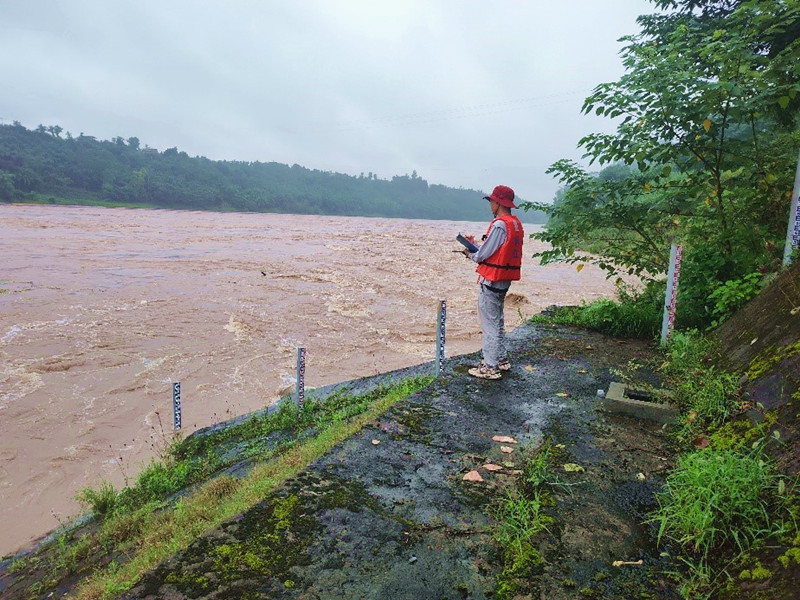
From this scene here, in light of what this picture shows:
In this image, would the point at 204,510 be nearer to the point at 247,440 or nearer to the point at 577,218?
the point at 247,440

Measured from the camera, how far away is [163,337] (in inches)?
487

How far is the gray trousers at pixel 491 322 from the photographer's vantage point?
5.32 meters

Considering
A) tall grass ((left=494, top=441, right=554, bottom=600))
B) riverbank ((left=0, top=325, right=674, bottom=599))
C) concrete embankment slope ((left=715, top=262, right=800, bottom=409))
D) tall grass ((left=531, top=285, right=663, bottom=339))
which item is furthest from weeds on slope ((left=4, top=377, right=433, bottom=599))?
tall grass ((left=531, top=285, right=663, bottom=339))

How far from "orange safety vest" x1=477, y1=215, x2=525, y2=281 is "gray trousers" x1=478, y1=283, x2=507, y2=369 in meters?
0.24

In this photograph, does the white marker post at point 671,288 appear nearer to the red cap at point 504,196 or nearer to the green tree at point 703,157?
the green tree at point 703,157

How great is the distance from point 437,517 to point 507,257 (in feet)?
9.51

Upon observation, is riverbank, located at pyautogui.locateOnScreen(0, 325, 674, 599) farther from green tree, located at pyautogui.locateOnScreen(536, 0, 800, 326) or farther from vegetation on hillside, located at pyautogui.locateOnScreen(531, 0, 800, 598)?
green tree, located at pyautogui.locateOnScreen(536, 0, 800, 326)

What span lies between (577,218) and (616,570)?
533 centimetres

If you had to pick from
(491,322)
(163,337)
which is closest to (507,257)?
(491,322)

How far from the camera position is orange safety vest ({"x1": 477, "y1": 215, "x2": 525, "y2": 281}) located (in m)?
5.04

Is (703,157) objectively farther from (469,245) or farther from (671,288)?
(469,245)

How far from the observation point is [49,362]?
400 inches

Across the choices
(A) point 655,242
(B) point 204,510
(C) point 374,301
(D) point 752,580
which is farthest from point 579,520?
(C) point 374,301

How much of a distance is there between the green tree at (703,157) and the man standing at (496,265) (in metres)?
1.97
